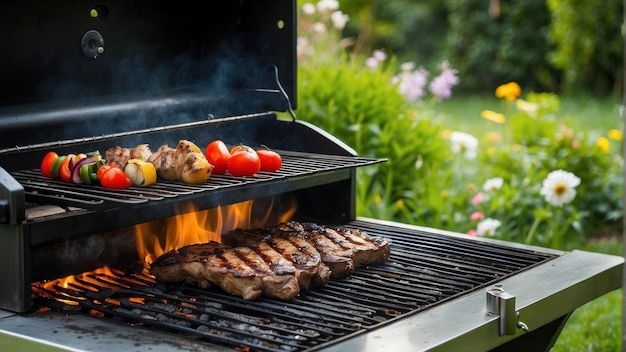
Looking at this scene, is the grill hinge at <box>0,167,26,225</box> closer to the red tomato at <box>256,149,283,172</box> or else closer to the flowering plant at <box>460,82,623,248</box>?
the red tomato at <box>256,149,283,172</box>

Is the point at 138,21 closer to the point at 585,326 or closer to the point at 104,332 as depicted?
the point at 104,332

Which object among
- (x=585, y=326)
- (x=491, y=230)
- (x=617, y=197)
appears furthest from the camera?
(x=617, y=197)

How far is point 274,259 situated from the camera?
315 centimetres

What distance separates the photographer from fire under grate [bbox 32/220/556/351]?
106 inches

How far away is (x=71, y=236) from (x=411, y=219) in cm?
345

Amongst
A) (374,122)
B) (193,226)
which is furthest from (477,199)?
(193,226)

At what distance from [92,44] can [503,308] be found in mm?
1820

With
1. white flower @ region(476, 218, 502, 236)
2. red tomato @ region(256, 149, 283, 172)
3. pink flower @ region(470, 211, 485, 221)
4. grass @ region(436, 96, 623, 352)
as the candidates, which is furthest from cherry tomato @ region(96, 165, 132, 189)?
pink flower @ region(470, 211, 485, 221)

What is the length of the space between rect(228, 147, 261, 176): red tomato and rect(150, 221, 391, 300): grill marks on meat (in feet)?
0.84

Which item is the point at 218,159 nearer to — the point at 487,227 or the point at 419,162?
the point at 487,227

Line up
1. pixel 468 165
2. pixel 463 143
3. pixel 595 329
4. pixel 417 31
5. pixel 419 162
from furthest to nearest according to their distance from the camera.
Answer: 1. pixel 417 31
2. pixel 468 165
3. pixel 463 143
4. pixel 419 162
5. pixel 595 329

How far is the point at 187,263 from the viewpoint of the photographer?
10.2ft

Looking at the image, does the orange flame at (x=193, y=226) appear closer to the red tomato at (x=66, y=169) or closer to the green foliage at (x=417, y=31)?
the red tomato at (x=66, y=169)

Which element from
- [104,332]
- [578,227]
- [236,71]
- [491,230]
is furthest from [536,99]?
[104,332]
